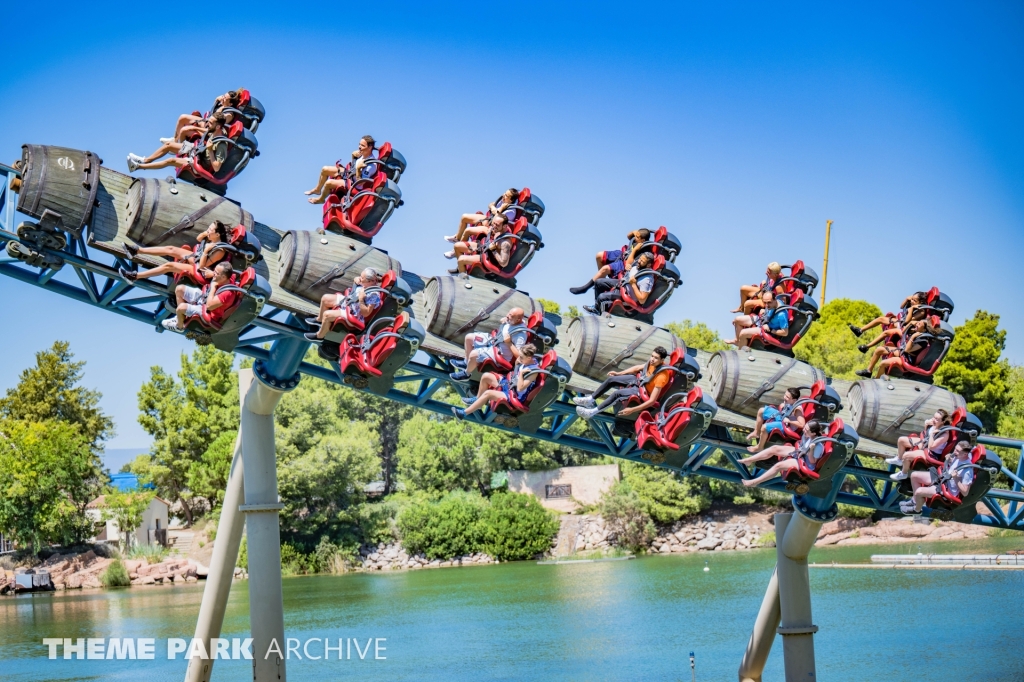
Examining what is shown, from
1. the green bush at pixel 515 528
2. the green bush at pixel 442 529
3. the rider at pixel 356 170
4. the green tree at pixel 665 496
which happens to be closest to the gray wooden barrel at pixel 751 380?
the rider at pixel 356 170

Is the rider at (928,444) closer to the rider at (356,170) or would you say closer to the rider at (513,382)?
the rider at (513,382)

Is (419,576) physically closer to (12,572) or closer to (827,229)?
(12,572)

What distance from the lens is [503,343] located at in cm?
1211

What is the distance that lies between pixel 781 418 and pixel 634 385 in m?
1.65

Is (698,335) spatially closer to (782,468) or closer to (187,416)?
(187,416)

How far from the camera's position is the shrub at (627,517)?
4394cm

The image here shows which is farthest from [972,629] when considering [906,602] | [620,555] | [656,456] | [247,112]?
[620,555]

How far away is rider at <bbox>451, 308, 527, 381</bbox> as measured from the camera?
12078 millimetres

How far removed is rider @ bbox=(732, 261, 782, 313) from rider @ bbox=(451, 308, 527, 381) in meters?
3.92

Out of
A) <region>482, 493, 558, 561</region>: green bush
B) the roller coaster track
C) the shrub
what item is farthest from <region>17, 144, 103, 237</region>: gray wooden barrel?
<region>482, 493, 558, 561</region>: green bush

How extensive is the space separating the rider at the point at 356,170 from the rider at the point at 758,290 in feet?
17.0

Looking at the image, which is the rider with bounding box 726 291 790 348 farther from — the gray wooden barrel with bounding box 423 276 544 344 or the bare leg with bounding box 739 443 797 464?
the gray wooden barrel with bounding box 423 276 544 344

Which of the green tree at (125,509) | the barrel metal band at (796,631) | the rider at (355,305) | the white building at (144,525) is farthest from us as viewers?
the white building at (144,525)

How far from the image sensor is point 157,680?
2081 centimetres
